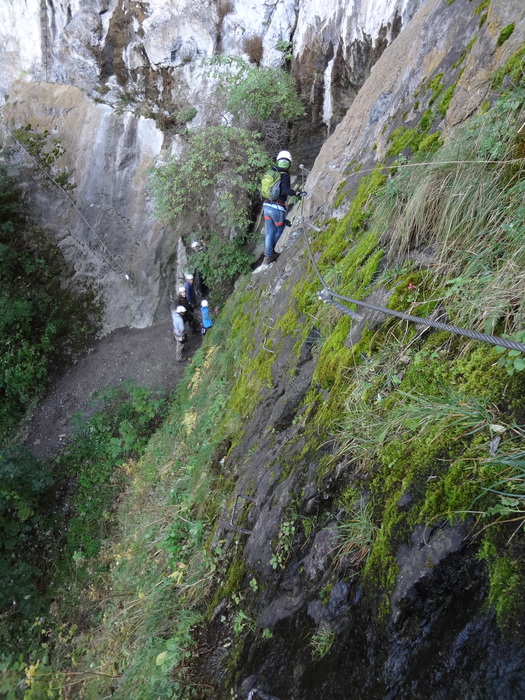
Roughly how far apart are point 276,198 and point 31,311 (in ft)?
31.0

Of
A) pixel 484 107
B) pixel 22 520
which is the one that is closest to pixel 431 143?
pixel 484 107

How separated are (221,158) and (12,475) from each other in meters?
8.96

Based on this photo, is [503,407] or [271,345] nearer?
[503,407]

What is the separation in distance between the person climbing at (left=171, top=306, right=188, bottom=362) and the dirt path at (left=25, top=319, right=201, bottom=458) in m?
0.19

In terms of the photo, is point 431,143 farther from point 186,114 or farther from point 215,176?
point 186,114

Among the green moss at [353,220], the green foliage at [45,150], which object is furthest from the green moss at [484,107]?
the green foliage at [45,150]

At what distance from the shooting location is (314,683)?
2111mm

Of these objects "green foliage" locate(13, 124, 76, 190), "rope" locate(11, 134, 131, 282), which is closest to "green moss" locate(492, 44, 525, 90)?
"rope" locate(11, 134, 131, 282)

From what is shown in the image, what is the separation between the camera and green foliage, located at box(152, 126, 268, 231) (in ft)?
32.5

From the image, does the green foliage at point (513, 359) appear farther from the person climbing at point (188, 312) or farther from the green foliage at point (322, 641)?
the person climbing at point (188, 312)

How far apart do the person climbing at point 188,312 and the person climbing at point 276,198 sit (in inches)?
126

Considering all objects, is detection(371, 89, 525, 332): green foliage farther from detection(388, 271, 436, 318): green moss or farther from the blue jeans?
the blue jeans

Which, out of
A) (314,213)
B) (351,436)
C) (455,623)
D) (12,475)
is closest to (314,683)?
(455,623)

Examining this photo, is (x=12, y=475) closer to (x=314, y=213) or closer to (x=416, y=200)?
(x=314, y=213)
